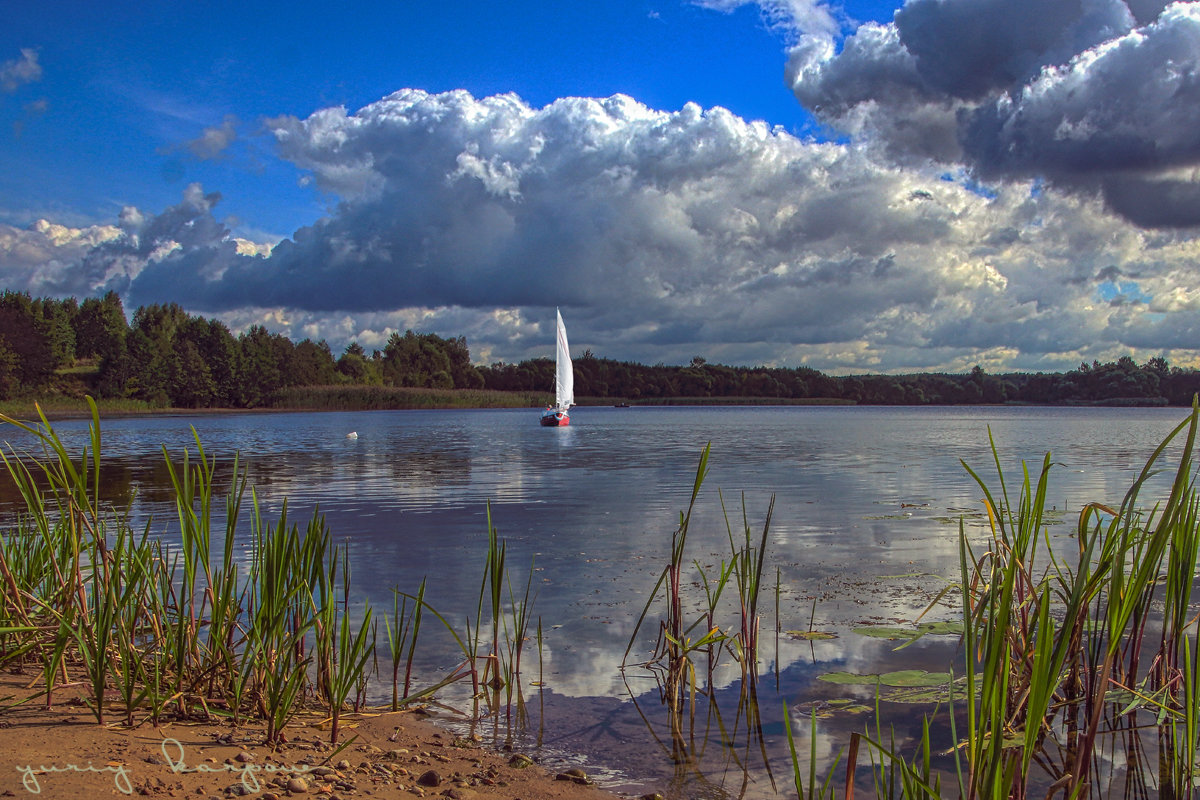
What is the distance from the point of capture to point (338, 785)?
3783 millimetres

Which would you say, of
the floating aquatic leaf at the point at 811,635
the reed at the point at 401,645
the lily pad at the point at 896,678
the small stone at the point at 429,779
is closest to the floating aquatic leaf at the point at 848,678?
the lily pad at the point at 896,678

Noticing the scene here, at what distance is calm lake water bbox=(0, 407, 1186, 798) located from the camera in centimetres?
516

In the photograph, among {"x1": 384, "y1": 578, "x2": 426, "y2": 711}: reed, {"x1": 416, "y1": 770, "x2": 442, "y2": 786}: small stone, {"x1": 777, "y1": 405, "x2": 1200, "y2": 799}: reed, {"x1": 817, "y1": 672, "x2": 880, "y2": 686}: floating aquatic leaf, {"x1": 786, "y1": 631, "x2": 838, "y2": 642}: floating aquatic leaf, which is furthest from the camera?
{"x1": 786, "y1": 631, "x2": 838, "y2": 642}: floating aquatic leaf

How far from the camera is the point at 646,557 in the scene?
36.4 feet

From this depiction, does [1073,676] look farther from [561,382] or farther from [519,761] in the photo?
[561,382]

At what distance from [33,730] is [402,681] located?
252 cm

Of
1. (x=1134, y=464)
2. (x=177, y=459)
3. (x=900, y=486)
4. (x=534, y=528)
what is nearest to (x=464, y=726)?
(x=534, y=528)

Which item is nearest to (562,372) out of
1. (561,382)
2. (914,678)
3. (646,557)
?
(561,382)

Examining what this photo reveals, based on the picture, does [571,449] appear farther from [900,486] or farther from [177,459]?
[900,486]

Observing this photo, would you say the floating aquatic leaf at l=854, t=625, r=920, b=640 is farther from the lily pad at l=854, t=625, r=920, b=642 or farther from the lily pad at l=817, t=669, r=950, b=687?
the lily pad at l=817, t=669, r=950, b=687
